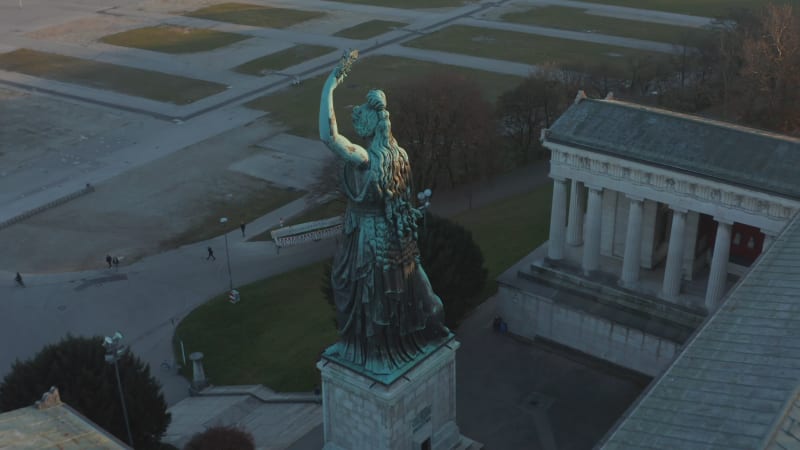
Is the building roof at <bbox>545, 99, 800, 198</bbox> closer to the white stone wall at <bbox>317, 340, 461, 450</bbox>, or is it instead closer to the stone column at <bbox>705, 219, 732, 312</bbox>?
the stone column at <bbox>705, 219, 732, 312</bbox>

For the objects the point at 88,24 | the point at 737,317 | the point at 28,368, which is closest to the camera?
the point at 737,317

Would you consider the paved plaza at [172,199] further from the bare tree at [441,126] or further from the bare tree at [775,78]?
the bare tree at [775,78]

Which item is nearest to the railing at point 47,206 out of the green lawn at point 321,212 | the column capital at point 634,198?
the green lawn at point 321,212

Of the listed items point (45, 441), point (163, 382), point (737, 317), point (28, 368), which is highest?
point (737, 317)

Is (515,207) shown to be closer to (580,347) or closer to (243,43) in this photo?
(580,347)

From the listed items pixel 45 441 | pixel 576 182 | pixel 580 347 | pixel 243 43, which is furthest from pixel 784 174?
pixel 243 43

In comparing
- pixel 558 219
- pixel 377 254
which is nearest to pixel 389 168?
pixel 377 254

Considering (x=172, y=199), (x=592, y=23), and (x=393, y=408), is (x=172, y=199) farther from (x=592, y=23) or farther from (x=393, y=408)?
(x=592, y=23)
